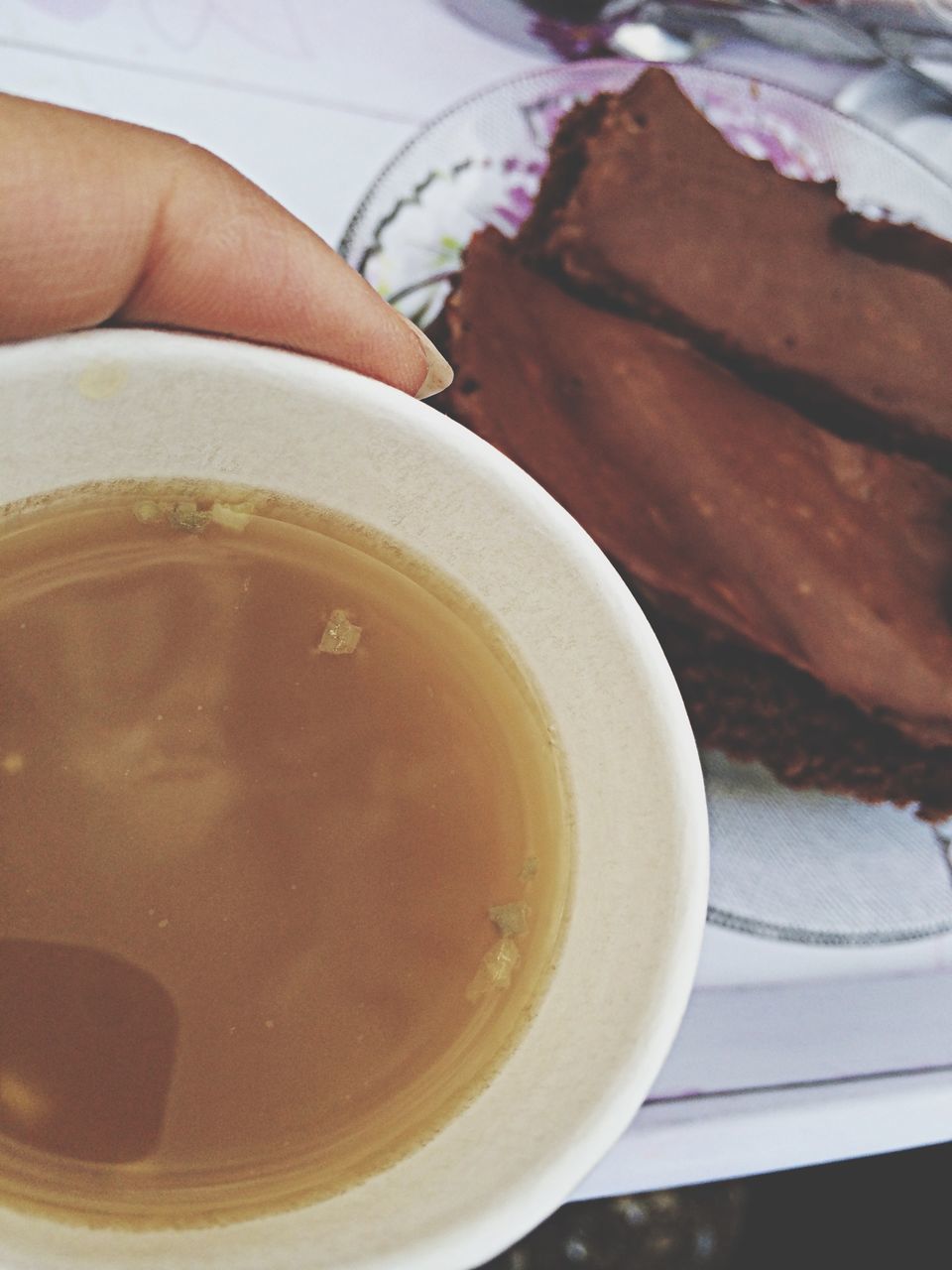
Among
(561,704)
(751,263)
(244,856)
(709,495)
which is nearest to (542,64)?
(751,263)

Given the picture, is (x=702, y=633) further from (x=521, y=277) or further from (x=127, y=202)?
(x=127, y=202)

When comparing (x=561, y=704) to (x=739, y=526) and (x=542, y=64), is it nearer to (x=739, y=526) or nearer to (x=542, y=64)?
(x=739, y=526)

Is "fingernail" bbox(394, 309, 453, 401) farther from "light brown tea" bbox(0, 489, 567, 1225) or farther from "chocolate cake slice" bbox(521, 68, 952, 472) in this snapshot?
"chocolate cake slice" bbox(521, 68, 952, 472)

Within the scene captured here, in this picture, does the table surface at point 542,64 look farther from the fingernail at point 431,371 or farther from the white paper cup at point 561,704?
the fingernail at point 431,371

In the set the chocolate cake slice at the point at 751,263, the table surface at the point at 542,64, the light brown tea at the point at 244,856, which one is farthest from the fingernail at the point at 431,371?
the table surface at the point at 542,64

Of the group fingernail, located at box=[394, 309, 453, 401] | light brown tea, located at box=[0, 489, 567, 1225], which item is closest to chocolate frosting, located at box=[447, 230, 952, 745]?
fingernail, located at box=[394, 309, 453, 401]
